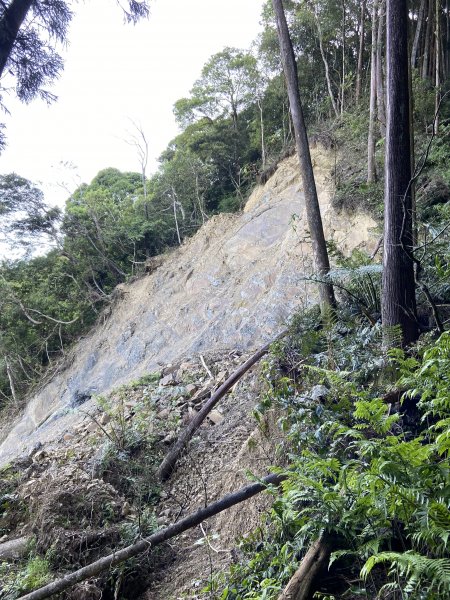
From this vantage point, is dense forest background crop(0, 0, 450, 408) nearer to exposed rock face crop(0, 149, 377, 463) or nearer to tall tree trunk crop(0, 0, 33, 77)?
exposed rock face crop(0, 149, 377, 463)

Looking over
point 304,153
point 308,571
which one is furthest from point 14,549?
point 304,153

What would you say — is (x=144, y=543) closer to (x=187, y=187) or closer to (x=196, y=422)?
(x=196, y=422)

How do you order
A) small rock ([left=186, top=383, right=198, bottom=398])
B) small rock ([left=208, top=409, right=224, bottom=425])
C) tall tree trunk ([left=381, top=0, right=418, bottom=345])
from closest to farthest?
tall tree trunk ([left=381, top=0, right=418, bottom=345])
small rock ([left=208, top=409, right=224, bottom=425])
small rock ([left=186, top=383, right=198, bottom=398])

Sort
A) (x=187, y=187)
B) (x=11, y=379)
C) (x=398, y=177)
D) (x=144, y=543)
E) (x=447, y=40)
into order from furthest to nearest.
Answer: (x=187, y=187) < (x=11, y=379) < (x=447, y=40) < (x=398, y=177) < (x=144, y=543)

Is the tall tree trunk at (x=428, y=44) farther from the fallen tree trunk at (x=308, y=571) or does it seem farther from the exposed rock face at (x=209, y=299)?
the fallen tree trunk at (x=308, y=571)

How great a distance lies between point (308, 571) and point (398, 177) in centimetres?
398

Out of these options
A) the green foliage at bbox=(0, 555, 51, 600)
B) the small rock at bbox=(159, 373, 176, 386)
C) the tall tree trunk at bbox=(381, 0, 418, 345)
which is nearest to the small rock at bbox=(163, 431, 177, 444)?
the small rock at bbox=(159, 373, 176, 386)

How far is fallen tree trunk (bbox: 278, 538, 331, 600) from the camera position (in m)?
2.71

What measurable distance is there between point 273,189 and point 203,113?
322 inches

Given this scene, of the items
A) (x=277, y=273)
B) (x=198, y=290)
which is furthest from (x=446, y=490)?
(x=198, y=290)

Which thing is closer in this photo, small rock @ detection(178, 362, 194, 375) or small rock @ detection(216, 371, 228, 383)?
small rock @ detection(216, 371, 228, 383)

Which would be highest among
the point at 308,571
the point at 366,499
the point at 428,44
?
the point at 428,44

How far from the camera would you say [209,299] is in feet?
42.1

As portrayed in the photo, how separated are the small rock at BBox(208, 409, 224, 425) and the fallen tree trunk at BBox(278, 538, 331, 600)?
4.31 metres
